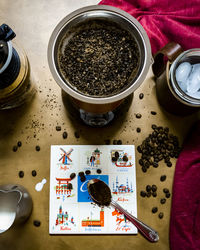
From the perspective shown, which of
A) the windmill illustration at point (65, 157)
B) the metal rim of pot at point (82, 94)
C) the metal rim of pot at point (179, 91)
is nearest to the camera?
the metal rim of pot at point (82, 94)

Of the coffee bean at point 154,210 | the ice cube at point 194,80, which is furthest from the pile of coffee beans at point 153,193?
the ice cube at point 194,80

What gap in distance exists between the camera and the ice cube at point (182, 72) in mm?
873

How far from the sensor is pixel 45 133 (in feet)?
3.12

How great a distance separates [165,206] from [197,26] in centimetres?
66

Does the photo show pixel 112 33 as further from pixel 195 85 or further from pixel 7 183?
Result: pixel 7 183

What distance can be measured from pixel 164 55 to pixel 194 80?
0.44 feet

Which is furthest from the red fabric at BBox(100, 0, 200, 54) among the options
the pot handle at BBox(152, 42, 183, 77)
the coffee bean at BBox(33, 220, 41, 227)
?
the coffee bean at BBox(33, 220, 41, 227)

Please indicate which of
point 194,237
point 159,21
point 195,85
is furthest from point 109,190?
point 159,21

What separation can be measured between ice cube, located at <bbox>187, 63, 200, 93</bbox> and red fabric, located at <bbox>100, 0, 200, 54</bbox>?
101mm

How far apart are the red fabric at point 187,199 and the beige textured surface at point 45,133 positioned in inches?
1.2

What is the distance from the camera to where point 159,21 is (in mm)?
966

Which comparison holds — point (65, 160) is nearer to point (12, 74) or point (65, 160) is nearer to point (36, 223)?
point (36, 223)

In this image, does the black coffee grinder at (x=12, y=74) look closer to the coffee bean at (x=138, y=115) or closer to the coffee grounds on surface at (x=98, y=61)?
the coffee grounds on surface at (x=98, y=61)

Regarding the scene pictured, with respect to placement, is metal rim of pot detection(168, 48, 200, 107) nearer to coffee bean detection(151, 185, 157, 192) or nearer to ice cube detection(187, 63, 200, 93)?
ice cube detection(187, 63, 200, 93)
